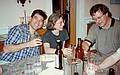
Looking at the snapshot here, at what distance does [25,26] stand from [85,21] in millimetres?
2616

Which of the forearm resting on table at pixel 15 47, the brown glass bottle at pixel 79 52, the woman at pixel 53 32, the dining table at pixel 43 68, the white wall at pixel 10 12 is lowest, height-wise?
Result: the dining table at pixel 43 68

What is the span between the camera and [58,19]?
96.3 inches

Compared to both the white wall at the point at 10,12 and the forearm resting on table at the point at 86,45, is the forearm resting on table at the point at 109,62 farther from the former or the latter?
the white wall at the point at 10,12

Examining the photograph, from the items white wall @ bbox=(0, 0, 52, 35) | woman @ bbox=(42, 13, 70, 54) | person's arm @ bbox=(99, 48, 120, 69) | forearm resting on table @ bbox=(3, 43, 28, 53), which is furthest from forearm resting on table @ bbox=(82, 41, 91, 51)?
white wall @ bbox=(0, 0, 52, 35)

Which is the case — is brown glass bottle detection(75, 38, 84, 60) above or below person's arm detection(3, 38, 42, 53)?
below

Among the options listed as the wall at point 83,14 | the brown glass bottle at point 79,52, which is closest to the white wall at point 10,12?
the wall at point 83,14

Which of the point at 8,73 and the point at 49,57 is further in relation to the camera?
the point at 49,57

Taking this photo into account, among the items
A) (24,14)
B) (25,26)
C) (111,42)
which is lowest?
(111,42)

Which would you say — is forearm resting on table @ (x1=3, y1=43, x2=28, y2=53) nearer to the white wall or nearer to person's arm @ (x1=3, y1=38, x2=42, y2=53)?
person's arm @ (x1=3, y1=38, x2=42, y2=53)

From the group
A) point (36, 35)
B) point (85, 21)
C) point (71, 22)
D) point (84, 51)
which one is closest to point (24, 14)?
point (71, 22)

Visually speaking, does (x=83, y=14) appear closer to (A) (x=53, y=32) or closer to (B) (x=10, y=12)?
(B) (x=10, y=12)

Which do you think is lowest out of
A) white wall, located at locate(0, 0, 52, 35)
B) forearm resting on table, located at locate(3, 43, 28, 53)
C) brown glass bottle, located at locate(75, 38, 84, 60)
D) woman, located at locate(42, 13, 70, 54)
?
brown glass bottle, located at locate(75, 38, 84, 60)

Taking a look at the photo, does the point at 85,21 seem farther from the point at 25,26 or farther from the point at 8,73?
the point at 8,73

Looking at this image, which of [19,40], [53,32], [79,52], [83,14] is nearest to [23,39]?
[19,40]
